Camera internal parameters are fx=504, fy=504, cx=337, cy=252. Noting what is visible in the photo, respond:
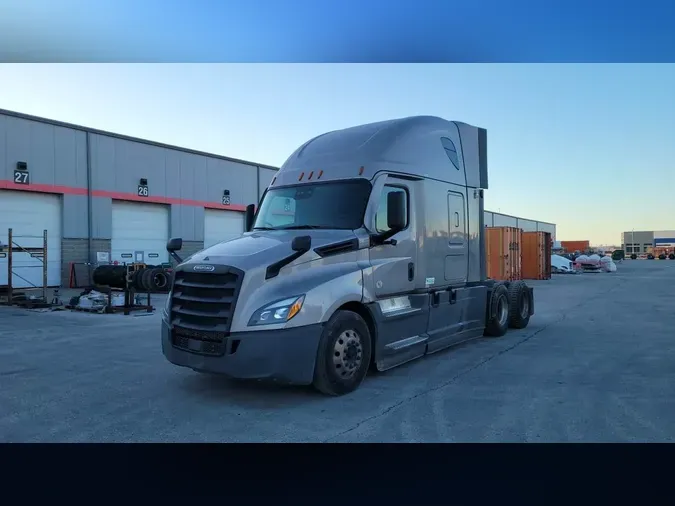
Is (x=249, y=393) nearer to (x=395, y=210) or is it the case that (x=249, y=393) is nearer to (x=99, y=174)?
(x=395, y=210)

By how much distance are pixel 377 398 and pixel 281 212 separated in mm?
2854

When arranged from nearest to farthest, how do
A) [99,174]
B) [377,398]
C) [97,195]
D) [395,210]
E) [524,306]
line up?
1. [377,398]
2. [395,210]
3. [524,306]
4. [97,195]
5. [99,174]

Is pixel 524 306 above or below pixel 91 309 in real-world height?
above

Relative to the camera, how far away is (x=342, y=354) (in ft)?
19.1

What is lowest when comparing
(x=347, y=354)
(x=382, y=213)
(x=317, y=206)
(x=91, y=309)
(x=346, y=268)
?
(x=91, y=309)

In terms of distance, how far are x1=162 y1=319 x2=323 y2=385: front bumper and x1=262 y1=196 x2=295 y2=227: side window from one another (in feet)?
6.42

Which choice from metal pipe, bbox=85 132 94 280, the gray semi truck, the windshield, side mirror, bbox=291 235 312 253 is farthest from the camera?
metal pipe, bbox=85 132 94 280

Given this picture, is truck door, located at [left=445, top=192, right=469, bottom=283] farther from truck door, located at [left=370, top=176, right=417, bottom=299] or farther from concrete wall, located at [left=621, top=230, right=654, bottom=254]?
concrete wall, located at [left=621, top=230, right=654, bottom=254]

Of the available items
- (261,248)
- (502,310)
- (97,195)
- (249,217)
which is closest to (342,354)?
(261,248)

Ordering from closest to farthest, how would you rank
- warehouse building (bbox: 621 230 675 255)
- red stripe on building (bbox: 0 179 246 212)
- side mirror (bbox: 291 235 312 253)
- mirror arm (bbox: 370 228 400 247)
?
side mirror (bbox: 291 235 312 253), mirror arm (bbox: 370 228 400 247), red stripe on building (bbox: 0 179 246 212), warehouse building (bbox: 621 230 675 255)

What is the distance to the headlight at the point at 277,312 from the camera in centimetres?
531

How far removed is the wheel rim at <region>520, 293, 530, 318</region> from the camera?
10602 mm

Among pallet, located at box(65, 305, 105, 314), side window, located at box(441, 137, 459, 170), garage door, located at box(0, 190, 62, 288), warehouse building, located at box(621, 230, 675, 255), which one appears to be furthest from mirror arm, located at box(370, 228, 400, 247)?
warehouse building, located at box(621, 230, 675, 255)
